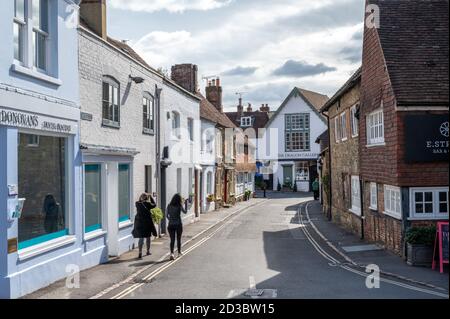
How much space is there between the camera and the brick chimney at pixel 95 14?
53.8 ft

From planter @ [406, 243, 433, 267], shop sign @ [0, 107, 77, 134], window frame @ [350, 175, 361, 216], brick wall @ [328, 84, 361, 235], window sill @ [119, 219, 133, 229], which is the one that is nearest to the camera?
shop sign @ [0, 107, 77, 134]

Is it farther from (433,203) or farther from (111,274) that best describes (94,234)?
(433,203)

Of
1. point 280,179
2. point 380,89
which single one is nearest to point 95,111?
point 380,89

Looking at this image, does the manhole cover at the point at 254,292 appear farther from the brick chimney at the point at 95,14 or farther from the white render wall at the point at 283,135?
the white render wall at the point at 283,135

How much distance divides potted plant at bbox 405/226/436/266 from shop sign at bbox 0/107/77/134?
29.1 ft

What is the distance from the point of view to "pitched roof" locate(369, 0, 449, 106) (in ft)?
47.3

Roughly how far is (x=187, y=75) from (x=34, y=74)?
2049 cm

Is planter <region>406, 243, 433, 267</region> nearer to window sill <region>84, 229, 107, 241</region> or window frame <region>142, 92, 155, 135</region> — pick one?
window sill <region>84, 229, 107, 241</region>

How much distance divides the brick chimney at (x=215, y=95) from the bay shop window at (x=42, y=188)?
2787cm

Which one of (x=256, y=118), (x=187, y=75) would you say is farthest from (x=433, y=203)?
(x=256, y=118)

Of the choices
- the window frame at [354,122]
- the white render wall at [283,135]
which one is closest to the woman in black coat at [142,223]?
the window frame at [354,122]

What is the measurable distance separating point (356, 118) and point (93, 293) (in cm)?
1316

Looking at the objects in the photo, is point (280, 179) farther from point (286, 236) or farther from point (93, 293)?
point (93, 293)

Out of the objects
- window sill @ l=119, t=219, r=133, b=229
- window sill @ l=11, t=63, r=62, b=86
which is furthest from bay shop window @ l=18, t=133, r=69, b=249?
window sill @ l=119, t=219, r=133, b=229
